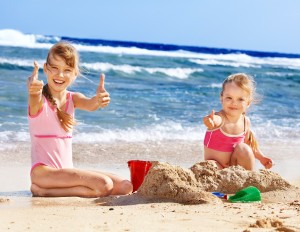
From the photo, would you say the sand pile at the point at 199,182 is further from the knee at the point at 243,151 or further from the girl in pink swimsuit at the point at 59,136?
the girl in pink swimsuit at the point at 59,136

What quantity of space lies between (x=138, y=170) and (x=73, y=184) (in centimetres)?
49

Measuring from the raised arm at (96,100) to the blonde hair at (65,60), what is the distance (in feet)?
0.49

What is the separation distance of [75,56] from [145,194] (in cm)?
124

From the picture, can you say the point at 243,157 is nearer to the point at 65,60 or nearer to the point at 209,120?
the point at 209,120

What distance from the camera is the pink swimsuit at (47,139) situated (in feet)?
14.9

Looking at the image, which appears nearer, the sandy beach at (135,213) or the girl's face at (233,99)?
the sandy beach at (135,213)

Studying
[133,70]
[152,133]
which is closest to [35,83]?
[152,133]

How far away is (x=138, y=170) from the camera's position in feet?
14.8

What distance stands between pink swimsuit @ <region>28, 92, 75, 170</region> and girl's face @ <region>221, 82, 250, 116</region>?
134cm

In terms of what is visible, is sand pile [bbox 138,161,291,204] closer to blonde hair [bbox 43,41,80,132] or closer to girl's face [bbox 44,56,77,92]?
blonde hair [bbox 43,41,80,132]

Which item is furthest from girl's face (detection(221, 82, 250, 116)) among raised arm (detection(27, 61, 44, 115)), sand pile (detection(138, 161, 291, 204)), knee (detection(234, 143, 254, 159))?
raised arm (detection(27, 61, 44, 115))

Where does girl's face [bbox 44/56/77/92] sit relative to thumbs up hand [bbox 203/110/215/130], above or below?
above

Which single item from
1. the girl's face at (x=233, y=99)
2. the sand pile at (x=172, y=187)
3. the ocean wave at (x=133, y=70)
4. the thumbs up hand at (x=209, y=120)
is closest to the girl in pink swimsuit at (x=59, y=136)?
the sand pile at (x=172, y=187)

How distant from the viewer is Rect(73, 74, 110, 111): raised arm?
177 inches
